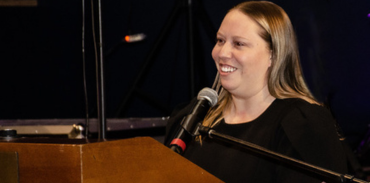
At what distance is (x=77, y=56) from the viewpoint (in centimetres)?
425

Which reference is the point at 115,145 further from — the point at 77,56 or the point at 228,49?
the point at 77,56

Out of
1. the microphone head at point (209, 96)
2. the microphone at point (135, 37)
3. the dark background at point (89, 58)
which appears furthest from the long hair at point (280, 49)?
the microphone at point (135, 37)

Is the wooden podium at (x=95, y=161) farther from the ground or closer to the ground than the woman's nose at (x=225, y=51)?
farther from the ground

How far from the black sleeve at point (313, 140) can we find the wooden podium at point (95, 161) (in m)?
0.62

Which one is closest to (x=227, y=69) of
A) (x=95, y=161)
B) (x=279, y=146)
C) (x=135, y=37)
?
(x=279, y=146)

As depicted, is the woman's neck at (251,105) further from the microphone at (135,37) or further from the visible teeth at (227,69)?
the microphone at (135,37)

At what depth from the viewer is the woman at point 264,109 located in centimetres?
142

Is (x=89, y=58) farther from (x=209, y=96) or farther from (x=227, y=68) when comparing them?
(x=209, y=96)

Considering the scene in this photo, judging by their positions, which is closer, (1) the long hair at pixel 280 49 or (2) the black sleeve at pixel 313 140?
(2) the black sleeve at pixel 313 140

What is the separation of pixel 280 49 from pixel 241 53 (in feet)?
0.52

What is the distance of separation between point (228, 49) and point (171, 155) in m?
0.74

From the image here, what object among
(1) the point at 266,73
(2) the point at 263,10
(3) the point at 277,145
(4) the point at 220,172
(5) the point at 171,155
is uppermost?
(2) the point at 263,10

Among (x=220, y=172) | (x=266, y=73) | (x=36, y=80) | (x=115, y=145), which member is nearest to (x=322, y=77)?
(x=266, y=73)

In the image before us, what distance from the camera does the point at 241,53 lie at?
5.08 feet
